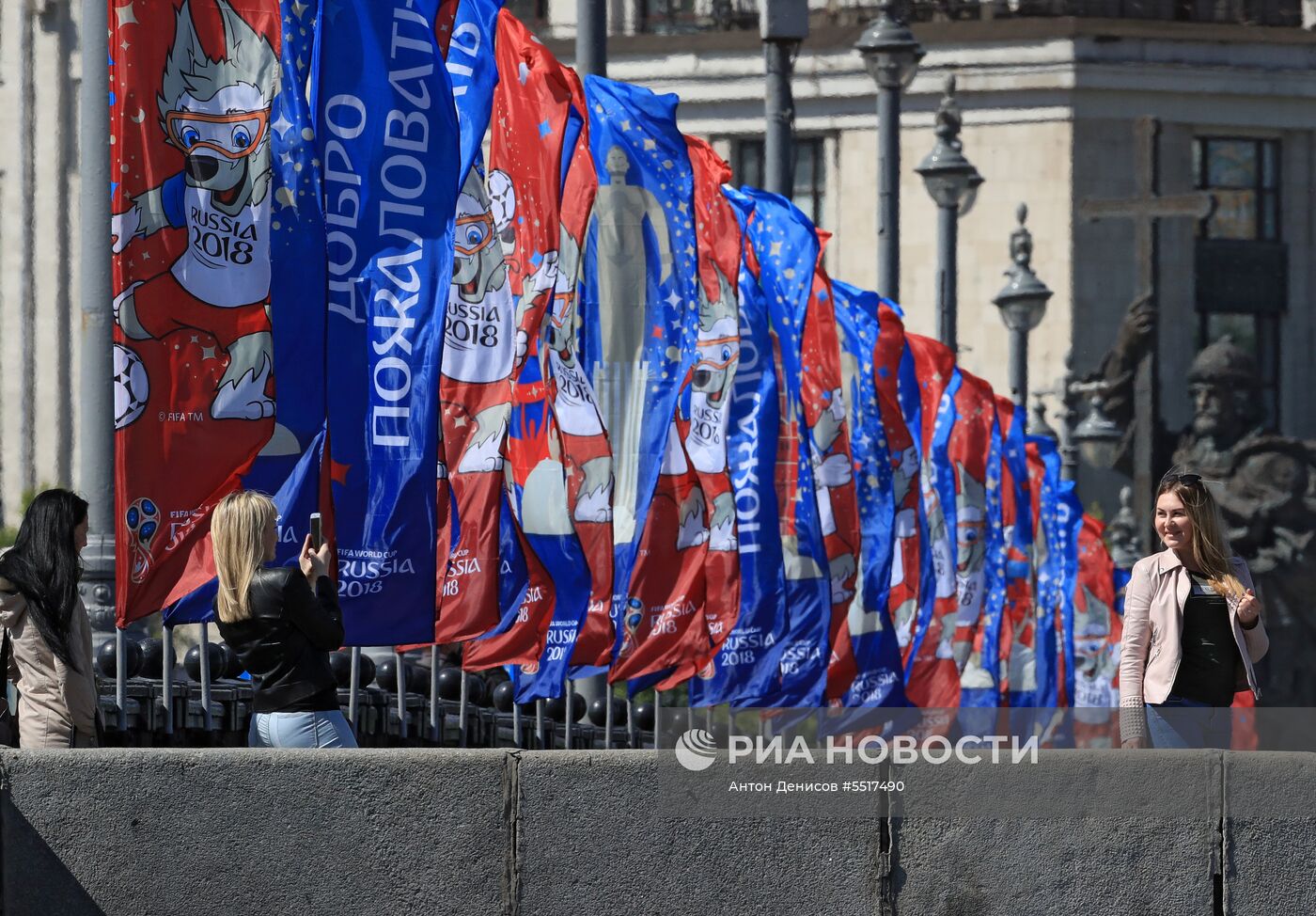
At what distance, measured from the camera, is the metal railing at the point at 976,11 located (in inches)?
2174

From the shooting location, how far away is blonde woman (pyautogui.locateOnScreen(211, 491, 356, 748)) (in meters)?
8.56

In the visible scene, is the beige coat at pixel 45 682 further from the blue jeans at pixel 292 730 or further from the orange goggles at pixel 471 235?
the orange goggles at pixel 471 235

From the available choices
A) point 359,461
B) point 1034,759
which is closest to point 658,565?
point 359,461

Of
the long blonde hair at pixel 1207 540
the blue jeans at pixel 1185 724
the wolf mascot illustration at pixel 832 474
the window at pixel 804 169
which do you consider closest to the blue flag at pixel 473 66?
the long blonde hair at pixel 1207 540

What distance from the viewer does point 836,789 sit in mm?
8438

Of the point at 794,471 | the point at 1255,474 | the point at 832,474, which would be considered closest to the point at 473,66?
the point at 794,471

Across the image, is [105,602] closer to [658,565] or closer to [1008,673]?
[658,565]

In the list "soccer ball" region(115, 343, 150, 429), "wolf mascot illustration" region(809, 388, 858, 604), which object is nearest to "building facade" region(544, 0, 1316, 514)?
"wolf mascot illustration" region(809, 388, 858, 604)

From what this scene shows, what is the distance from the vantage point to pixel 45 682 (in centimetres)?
878

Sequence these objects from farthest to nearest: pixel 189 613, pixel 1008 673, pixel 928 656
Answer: pixel 1008 673, pixel 928 656, pixel 189 613

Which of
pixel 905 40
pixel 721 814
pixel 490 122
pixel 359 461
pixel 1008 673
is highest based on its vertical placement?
pixel 905 40

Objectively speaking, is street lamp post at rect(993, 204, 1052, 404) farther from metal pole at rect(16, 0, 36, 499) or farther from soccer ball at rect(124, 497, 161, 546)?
metal pole at rect(16, 0, 36, 499)

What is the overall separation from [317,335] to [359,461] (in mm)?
622

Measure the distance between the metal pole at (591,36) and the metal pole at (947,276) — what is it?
33.4 feet
